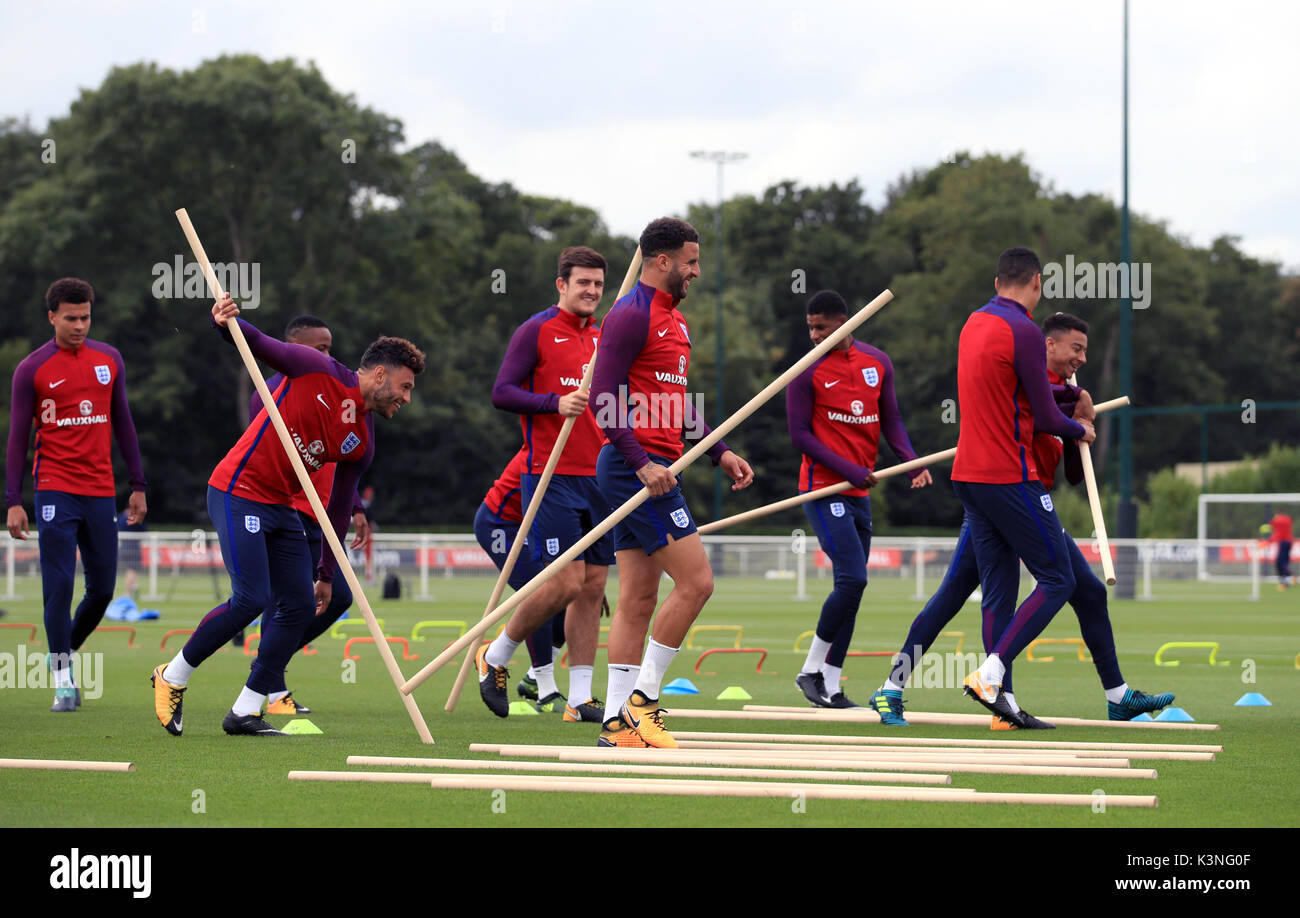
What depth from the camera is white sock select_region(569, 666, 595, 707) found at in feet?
28.9

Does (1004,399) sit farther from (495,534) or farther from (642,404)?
(495,534)

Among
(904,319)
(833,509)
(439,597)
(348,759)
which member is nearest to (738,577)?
(439,597)

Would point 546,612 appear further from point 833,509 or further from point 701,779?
point 701,779

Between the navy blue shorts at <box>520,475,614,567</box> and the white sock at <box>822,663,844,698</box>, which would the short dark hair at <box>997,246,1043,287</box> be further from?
the white sock at <box>822,663,844,698</box>

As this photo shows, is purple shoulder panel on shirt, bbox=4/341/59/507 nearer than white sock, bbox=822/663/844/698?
Yes

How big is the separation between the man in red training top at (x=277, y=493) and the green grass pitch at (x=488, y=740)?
0.38 meters

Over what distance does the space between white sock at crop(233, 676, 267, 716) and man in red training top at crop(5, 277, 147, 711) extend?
167 centimetres

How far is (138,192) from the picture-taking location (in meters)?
50.1

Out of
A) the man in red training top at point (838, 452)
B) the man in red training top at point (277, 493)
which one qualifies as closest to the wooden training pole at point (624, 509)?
the man in red training top at point (277, 493)

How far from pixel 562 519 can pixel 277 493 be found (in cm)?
151

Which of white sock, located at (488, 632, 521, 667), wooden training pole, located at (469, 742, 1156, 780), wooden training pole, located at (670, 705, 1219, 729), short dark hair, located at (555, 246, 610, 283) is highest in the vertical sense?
short dark hair, located at (555, 246, 610, 283)

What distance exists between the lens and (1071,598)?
332 inches

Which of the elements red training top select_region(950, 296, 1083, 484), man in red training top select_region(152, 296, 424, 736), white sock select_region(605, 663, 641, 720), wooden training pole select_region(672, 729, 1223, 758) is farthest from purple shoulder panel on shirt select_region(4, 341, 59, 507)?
red training top select_region(950, 296, 1083, 484)

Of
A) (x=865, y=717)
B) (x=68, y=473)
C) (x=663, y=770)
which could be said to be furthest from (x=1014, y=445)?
(x=68, y=473)
